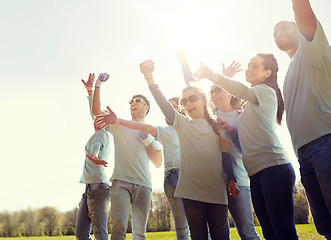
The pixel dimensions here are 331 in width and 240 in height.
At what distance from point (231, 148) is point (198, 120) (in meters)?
0.54

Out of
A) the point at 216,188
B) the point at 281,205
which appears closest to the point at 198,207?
the point at 216,188

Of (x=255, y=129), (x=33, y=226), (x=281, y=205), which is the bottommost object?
(x=33, y=226)

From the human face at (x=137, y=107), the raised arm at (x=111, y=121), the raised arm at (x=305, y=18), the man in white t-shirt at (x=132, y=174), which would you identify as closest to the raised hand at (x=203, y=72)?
the raised arm at (x=305, y=18)

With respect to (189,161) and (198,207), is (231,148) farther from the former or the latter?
(198,207)

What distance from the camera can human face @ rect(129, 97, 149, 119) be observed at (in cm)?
576

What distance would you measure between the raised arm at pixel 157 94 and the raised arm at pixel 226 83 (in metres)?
0.58

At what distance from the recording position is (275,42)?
332 cm

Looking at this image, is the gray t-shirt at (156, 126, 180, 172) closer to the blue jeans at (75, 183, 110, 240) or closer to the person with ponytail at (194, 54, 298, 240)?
the blue jeans at (75, 183, 110, 240)

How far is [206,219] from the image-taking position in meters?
3.44

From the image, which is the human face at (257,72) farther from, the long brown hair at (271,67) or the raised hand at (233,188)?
the raised hand at (233,188)

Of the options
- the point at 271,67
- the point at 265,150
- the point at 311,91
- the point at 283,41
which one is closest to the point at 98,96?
the point at 271,67

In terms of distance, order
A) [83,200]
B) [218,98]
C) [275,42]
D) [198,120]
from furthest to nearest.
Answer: [83,200] → [218,98] → [198,120] → [275,42]

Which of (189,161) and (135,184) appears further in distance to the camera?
(135,184)

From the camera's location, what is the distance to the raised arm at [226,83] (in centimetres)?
331
